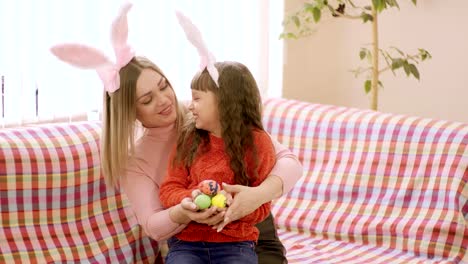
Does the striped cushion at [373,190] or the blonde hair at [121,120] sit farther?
the striped cushion at [373,190]

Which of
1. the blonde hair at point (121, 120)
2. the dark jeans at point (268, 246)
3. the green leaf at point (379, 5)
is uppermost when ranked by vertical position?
the green leaf at point (379, 5)

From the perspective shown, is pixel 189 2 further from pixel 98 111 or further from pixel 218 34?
pixel 98 111

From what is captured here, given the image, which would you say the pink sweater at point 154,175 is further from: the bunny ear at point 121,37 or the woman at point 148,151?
the bunny ear at point 121,37

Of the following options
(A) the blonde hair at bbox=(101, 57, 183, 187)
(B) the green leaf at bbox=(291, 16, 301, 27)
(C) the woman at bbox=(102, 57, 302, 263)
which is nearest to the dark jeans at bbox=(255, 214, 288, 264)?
(C) the woman at bbox=(102, 57, 302, 263)

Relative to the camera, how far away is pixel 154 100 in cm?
238

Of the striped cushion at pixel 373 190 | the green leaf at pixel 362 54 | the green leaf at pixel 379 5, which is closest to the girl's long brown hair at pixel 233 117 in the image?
the striped cushion at pixel 373 190

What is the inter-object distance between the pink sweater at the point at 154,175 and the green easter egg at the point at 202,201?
0.16 metres

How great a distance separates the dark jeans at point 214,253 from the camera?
228 centimetres

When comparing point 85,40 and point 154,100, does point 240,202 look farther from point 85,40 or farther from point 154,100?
point 85,40

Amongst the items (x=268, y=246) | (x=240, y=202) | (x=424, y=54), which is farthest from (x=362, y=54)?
(x=240, y=202)

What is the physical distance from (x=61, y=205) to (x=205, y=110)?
0.53 m

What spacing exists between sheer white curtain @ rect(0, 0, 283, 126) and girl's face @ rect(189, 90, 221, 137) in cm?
31

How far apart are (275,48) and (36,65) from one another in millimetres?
1306

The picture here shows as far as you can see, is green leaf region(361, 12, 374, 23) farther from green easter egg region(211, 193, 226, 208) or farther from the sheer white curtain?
green easter egg region(211, 193, 226, 208)
